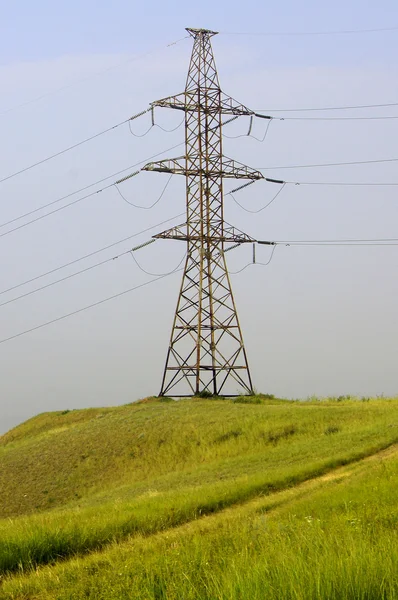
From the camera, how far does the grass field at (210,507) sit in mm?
8133

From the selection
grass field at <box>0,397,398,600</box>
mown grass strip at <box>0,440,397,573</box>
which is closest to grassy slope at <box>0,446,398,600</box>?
grass field at <box>0,397,398,600</box>

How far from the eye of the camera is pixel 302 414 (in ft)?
111

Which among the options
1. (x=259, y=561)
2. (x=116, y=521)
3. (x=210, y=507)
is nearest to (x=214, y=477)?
(x=210, y=507)

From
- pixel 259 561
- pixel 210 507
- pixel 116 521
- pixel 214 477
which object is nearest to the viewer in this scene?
pixel 259 561

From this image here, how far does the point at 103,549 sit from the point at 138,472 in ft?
61.8

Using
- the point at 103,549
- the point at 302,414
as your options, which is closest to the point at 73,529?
the point at 103,549

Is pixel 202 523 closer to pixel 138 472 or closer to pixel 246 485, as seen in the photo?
pixel 246 485

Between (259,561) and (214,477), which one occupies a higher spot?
(214,477)

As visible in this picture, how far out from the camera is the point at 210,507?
17.2 metres

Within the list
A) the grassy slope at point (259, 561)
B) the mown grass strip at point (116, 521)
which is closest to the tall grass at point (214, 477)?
the mown grass strip at point (116, 521)

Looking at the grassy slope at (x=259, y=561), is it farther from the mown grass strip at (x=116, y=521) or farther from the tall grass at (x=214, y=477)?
the tall grass at (x=214, y=477)

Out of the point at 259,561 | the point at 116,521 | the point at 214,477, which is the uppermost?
the point at 214,477

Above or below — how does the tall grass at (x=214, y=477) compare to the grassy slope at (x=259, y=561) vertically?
above

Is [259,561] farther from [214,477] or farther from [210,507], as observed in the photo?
[214,477]
